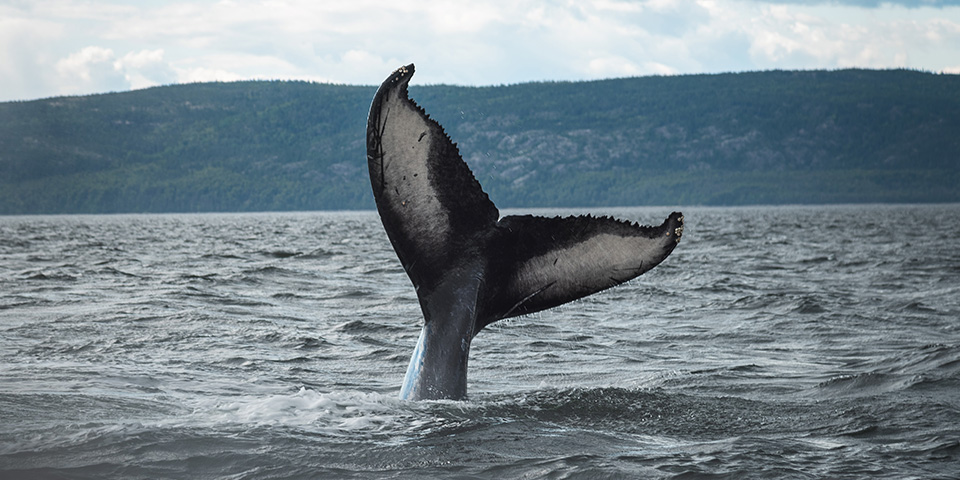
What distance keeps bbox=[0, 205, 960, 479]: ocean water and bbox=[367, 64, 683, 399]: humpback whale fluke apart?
444 mm

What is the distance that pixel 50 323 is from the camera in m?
10.6

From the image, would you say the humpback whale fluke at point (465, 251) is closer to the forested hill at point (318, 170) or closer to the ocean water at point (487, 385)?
the ocean water at point (487, 385)

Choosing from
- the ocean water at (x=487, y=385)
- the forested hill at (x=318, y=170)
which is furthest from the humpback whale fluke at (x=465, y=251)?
the forested hill at (x=318, y=170)

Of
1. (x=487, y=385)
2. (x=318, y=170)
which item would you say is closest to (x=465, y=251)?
(x=487, y=385)

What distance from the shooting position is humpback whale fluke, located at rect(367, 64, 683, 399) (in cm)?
562

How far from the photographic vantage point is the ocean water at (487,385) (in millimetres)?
5113

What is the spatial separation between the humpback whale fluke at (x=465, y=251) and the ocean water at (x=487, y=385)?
1.46 feet

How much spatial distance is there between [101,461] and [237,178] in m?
187

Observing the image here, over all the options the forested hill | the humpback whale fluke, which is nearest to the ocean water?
the humpback whale fluke

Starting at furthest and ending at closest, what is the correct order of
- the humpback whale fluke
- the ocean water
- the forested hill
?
the forested hill < the humpback whale fluke < the ocean water

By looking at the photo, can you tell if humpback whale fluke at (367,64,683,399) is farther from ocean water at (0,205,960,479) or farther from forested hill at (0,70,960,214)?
forested hill at (0,70,960,214)

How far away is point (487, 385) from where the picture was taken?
7.76 metres

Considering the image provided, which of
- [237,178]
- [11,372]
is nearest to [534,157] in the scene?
[237,178]

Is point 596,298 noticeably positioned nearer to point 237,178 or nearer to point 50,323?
point 50,323
